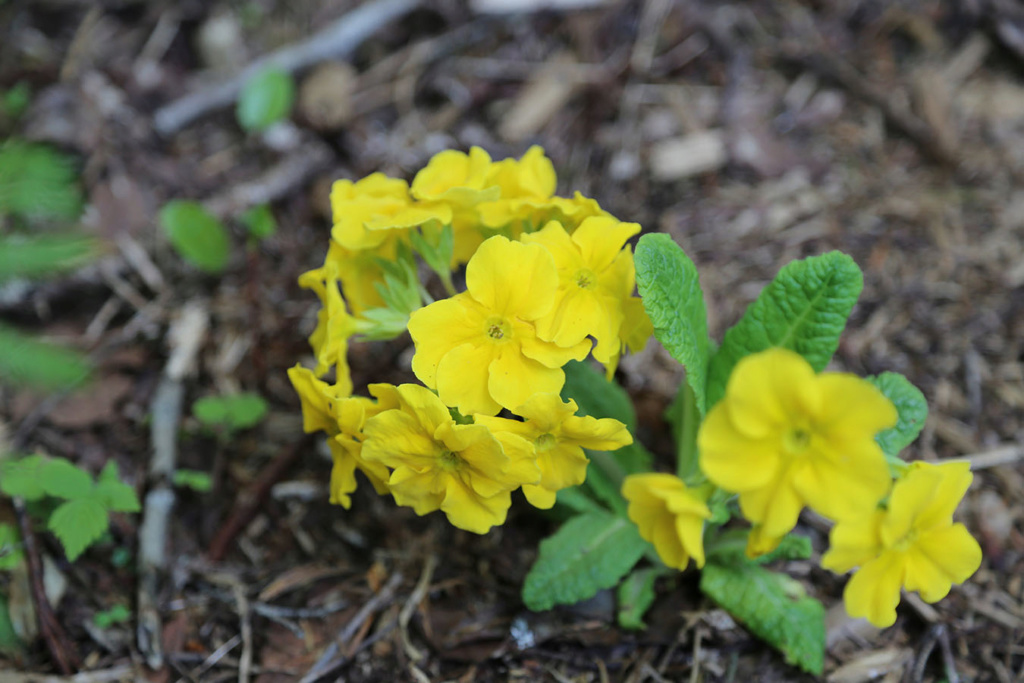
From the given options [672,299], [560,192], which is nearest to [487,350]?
[672,299]

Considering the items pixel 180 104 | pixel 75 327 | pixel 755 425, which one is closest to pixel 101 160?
pixel 180 104

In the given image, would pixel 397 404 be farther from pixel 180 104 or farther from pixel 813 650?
pixel 180 104

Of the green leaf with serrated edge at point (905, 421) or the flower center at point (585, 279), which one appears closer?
the flower center at point (585, 279)

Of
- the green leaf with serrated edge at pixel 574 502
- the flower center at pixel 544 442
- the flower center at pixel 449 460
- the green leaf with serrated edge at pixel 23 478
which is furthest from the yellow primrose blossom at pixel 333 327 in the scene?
the green leaf with serrated edge at pixel 23 478

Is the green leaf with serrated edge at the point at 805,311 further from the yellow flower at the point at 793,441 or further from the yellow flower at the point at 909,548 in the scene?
the yellow flower at the point at 793,441

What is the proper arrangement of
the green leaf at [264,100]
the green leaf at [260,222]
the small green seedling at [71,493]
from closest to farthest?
the small green seedling at [71,493], the green leaf at [260,222], the green leaf at [264,100]

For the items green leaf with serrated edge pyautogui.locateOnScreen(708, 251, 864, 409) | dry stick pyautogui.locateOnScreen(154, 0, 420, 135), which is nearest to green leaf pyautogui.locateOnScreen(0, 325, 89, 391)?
green leaf with serrated edge pyautogui.locateOnScreen(708, 251, 864, 409)

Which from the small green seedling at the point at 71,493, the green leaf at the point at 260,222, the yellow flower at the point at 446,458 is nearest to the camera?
the yellow flower at the point at 446,458

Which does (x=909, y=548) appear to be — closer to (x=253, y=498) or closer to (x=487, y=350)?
(x=487, y=350)
